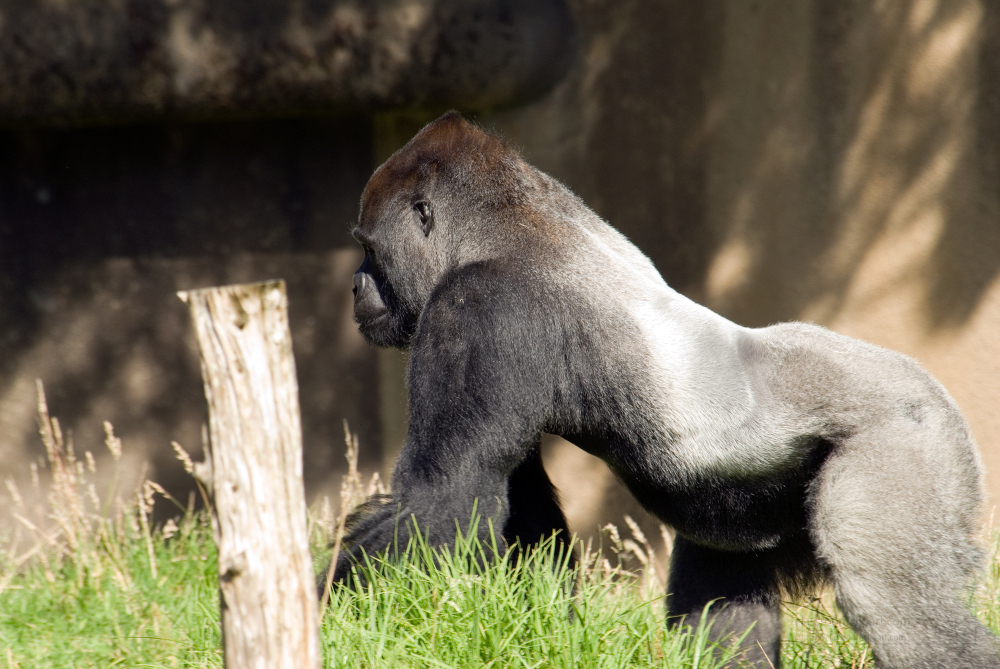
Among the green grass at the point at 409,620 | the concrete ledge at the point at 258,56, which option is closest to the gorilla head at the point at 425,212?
the green grass at the point at 409,620

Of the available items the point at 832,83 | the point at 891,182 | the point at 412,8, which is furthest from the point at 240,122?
the point at 891,182

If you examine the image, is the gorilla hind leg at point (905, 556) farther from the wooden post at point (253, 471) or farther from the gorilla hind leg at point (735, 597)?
the wooden post at point (253, 471)

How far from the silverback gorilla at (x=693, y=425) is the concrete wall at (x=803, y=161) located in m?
1.63

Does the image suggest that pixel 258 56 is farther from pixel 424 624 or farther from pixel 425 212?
pixel 424 624

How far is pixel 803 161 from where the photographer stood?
4.21 meters

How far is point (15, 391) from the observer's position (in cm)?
418

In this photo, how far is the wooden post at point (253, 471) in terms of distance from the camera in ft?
5.23

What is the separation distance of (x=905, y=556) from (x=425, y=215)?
1591mm

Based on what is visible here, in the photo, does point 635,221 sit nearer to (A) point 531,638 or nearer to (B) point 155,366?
(B) point 155,366

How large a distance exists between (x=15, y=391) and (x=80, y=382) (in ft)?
0.91

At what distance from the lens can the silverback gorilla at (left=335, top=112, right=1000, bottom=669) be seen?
222 centimetres

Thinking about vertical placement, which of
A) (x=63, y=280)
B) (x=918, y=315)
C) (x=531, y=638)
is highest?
(x=63, y=280)

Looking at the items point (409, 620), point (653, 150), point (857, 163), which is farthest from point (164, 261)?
point (857, 163)

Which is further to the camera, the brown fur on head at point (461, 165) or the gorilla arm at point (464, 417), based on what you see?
the brown fur on head at point (461, 165)
